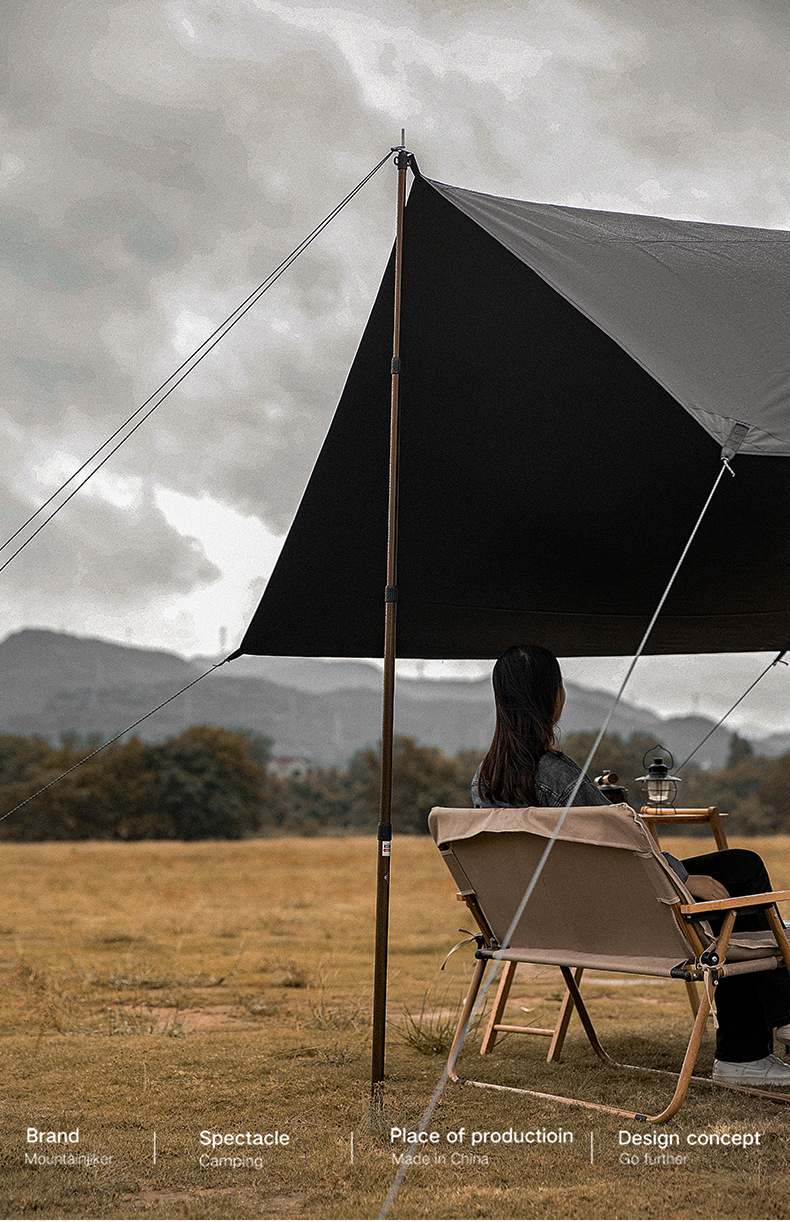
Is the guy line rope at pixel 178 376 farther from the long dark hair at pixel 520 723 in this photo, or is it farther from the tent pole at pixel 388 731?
the long dark hair at pixel 520 723

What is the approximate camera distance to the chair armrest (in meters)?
2.56

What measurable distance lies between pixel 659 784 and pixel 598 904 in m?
1.43

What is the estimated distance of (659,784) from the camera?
4098 millimetres

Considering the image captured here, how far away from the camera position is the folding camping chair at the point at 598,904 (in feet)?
8.46

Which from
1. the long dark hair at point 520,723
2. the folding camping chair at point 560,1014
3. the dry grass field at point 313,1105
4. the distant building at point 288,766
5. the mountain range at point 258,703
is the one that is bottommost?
the dry grass field at point 313,1105

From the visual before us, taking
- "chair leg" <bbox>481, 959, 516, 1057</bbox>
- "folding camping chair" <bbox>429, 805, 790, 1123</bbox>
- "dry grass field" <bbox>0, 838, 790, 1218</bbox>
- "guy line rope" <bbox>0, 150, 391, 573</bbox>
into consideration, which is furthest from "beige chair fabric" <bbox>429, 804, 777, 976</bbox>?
"guy line rope" <bbox>0, 150, 391, 573</bbox>

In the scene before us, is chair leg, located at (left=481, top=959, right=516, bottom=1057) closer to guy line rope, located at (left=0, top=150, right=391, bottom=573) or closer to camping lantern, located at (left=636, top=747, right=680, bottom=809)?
camping lantern, located at (left=636, top=747, right=680, bottom=809)

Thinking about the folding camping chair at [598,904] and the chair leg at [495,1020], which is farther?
the chair leg at [495,1020]

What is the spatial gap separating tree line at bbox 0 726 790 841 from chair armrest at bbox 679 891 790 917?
23.1 m

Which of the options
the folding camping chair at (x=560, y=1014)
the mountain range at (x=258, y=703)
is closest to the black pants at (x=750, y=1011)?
the folding camping chair at (x=560, y=1014)

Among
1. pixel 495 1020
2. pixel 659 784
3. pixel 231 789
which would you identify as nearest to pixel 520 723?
pixel 495 1020

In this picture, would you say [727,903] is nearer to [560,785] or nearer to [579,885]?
[579,885]

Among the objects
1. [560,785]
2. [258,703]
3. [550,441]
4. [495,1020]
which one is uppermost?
[258,703]

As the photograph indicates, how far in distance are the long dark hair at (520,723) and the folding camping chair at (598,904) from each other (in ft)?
0.55
